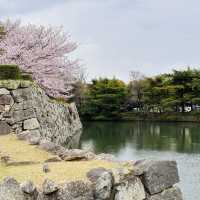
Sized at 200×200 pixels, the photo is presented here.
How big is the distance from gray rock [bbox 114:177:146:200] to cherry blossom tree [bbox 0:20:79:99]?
9.92 metres

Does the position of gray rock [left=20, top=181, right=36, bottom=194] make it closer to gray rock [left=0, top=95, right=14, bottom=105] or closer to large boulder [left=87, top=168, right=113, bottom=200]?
large boulder [left=87, top=168, right=113, bottom=200]

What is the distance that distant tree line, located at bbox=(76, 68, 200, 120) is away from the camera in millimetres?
Result: 34562

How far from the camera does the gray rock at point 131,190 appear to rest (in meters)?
A: 5.11

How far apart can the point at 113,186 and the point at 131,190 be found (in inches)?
8.9

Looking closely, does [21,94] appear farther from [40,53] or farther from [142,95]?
[142,95]

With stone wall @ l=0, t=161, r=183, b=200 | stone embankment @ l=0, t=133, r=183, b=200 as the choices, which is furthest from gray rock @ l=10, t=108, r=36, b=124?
stone wall @ l=0, t=161, r=183, b=200

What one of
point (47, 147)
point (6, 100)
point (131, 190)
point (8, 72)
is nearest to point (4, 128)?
point (6, 100)

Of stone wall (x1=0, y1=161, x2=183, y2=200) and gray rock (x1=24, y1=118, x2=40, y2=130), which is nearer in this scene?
stone wall (x1=0, y1=161, x2=183, y2=200)

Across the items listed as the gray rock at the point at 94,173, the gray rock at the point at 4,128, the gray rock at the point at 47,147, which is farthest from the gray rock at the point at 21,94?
the gray rock at the point at 94,173

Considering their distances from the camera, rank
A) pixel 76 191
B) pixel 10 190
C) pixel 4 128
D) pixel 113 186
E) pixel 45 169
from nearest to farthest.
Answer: pixel 10 190 → pixel 76 191 → pixel 113 186 → pixel 45 169 → pixel 4 128

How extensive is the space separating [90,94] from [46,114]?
24769mm

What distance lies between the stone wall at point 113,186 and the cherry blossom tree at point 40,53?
9.86 meters

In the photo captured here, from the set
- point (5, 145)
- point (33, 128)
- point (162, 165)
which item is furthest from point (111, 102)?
point (162, 165)

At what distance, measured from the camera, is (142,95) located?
125ft
